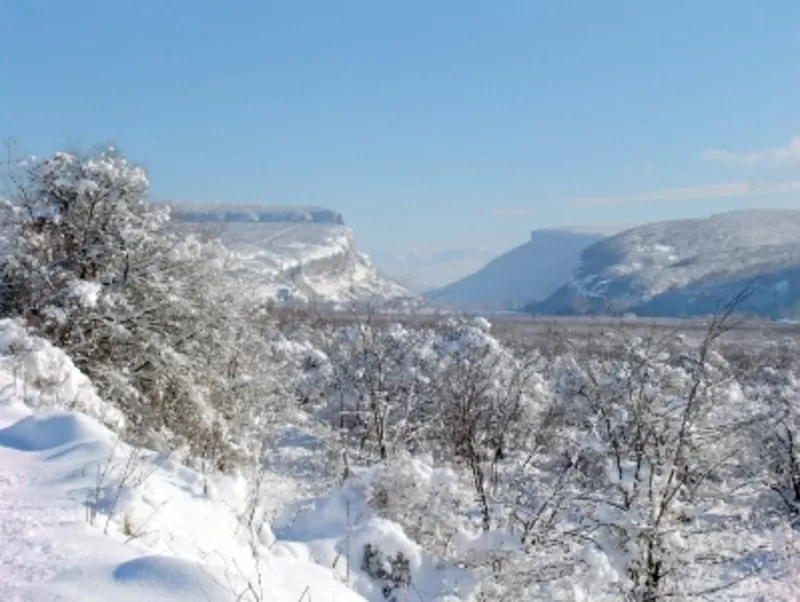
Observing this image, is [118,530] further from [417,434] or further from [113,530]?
[417,434]

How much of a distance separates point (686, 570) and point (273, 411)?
14243 mm

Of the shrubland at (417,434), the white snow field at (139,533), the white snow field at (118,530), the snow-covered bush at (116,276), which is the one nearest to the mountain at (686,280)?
the shrubland at (417,434)

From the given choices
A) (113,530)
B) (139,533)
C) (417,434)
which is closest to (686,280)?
(417,434)

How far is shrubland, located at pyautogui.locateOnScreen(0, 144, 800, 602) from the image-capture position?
9.09m

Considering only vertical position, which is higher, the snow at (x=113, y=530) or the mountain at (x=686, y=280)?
the snow at (x=113, y=530)

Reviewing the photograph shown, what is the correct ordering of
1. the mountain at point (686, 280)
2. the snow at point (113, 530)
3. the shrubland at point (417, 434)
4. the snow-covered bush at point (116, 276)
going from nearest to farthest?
the snow at point (113, 530), the shrubland at point (417, 434), the snow-covered bush at point (116, 276), the mountain at point (686, 280)

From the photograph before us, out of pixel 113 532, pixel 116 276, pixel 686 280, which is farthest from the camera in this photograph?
pixel 686 280

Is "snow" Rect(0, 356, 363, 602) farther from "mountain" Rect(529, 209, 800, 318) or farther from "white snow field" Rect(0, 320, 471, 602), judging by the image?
"mountain" Rect(529, 209, 800, 318)

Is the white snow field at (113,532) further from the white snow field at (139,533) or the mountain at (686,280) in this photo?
the mountain at (686,280)

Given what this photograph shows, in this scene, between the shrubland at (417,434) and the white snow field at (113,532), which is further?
the shrubland at (417,434)

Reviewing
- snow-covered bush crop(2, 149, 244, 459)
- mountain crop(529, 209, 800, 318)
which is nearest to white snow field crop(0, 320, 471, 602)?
snow-covered bush crop(2, 149, 244, 459)

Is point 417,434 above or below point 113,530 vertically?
below

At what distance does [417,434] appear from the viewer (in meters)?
20.1

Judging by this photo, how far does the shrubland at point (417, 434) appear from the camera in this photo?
9094 millimetres
